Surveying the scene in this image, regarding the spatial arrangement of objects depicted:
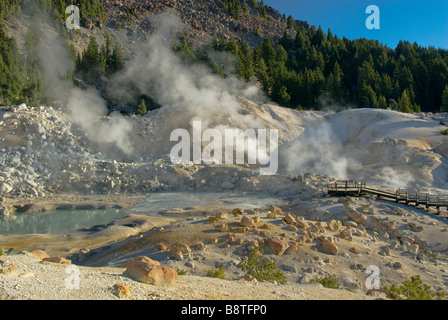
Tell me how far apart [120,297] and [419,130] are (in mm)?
29425

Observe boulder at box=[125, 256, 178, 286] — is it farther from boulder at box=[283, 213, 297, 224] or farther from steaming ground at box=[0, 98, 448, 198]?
steaming ground at box=[0, 98, 448, 198]

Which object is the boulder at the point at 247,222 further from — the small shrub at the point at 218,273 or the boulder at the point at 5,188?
the boulder at the point at 5,188

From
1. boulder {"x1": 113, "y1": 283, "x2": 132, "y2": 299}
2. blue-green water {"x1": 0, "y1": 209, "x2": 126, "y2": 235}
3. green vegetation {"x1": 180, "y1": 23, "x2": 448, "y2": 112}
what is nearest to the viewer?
boulder {"x1": 113, "y1": 283, "x2": 132, "y2": 299}

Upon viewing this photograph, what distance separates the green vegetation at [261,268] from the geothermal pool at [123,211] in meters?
9.10

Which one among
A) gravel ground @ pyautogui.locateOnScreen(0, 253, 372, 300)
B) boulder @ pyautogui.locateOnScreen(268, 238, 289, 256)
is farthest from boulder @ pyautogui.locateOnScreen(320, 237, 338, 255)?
gravel ground @ pyautogui.locateOnScreen(0, 253, 372, 300)

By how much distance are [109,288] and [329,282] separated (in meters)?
4.84

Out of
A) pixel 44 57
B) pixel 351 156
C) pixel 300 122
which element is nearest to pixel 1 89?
pixel 44 57

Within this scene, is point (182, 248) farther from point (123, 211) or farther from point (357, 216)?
point (123, 211)

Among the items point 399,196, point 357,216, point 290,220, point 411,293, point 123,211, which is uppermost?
point 399,196

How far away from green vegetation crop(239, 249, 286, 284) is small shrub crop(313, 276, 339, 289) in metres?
0.83

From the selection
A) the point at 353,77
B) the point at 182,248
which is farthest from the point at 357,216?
the point at 353,77

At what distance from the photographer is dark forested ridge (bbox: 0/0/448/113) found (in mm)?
41562

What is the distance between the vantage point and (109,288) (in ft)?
18.2

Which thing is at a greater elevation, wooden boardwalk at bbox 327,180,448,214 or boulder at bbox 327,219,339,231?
wooden boardwalk at bbox 327,180,448,214
